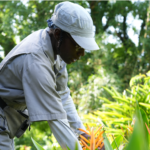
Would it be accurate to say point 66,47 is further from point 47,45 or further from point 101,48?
point 101,48

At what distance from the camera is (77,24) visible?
4.10 feet

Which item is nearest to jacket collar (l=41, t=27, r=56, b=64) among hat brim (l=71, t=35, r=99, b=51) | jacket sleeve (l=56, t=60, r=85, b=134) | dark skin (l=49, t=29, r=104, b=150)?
dark skin (l=49, t=29, r=104, b=150)

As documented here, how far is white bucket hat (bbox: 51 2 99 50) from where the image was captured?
4.09 feet

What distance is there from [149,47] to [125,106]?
13.7ft

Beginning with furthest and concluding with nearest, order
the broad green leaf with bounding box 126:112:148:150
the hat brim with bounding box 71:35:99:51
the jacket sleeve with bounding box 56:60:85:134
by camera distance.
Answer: the jacket sleeve with bounding box 56:60:85:134 → the hat brim with bounding box 71:35:99:51 → the broad green leaf with bounding box 126:112:148:150

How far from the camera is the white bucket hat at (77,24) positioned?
49.1 inches

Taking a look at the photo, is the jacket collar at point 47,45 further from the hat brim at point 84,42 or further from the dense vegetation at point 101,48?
the dense vegetation at point 101,48

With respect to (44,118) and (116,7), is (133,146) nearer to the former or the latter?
(44,118)

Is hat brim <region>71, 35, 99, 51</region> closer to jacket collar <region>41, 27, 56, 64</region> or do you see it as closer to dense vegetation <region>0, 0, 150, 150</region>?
jacket collar <region>41, 27, 56, 64</region>

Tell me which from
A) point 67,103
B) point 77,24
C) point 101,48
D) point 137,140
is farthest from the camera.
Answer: point 101,48

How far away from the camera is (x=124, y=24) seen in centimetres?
718

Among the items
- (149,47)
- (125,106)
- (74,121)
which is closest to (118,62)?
(149,47)

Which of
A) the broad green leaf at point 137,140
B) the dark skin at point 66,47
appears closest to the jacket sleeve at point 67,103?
the dark skin at point 66,47

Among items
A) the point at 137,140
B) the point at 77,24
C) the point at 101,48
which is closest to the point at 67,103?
the point at 77,24
